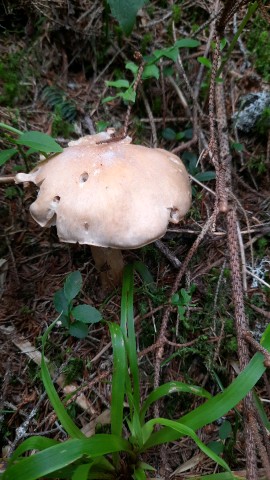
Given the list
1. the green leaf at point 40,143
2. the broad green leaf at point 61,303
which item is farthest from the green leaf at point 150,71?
the broad green leaf at point 61,303

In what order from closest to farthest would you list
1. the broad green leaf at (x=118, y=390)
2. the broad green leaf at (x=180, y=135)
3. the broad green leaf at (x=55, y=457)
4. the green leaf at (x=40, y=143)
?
1. the broad green leaf at (x=55, y=457)
2. the broad green leaf at (x=118, y=390)
3. the green leaf at (x=40, y=143)
4. the broad green leaf at (x=180, y=135)

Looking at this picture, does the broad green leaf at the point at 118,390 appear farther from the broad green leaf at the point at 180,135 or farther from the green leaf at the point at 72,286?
the broad green leaf at the point at 180,135

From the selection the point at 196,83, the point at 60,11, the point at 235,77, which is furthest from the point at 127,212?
the point at 60,11

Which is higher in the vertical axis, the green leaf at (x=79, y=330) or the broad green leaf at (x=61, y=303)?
the broad green leaf at (x=61, y=303)

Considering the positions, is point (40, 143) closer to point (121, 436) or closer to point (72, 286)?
point (72, 286)

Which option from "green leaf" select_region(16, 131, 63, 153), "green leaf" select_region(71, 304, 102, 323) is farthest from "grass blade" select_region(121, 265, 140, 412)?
"green leaf" select_region(16, 131, 63, 153)

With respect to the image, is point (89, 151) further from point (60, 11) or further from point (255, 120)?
point (60, 11)

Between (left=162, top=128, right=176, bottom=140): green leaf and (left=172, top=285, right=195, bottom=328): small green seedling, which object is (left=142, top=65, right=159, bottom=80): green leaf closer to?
(left=162, top=128, right=176, bottom=140): green leaf
